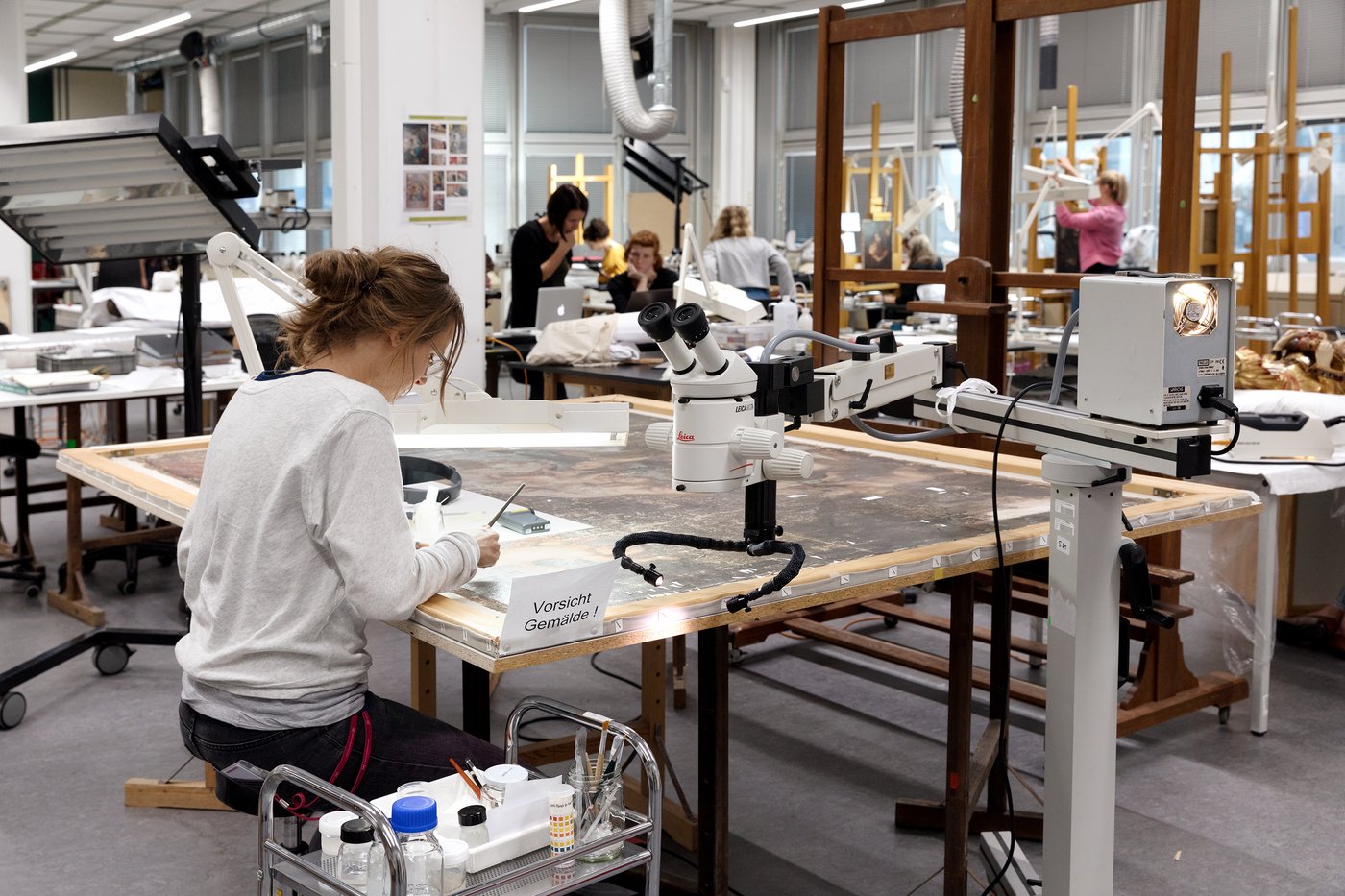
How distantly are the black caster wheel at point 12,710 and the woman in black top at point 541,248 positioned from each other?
415cm

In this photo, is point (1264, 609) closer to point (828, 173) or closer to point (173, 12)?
point (828, 173)

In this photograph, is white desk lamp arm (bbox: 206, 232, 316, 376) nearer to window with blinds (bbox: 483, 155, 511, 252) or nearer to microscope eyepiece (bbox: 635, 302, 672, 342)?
microscope eyepiece (bbox: 635, 302, 672, 342)

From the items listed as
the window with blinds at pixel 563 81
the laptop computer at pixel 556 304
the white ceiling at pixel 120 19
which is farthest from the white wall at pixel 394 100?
the window with blinds at pixel 563 81

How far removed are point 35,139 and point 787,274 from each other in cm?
536

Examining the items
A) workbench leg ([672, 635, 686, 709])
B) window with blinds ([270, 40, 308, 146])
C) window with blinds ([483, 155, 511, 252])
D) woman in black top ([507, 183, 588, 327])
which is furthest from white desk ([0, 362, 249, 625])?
window with blinds ([270, 40, 308, 146])

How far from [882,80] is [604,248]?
3755 millimetres

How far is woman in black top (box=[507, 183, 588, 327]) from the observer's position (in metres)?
7.40

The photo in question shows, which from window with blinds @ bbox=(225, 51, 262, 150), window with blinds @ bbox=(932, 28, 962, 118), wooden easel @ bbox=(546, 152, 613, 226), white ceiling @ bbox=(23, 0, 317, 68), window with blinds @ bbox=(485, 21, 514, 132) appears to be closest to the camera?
window with blinds @ bbox=(932, 28, 962, 118)

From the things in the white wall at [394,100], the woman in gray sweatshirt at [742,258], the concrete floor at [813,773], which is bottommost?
the concrete floor at [813,773]

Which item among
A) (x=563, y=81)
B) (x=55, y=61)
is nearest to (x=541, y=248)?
(x=563, y=81)

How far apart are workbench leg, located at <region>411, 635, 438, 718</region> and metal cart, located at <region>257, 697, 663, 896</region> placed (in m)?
1.01

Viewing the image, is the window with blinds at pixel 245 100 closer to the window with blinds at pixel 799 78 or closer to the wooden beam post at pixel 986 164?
the window with blinds at pixel 799 78

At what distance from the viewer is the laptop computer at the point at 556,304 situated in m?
6.50

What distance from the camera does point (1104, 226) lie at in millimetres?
7727
